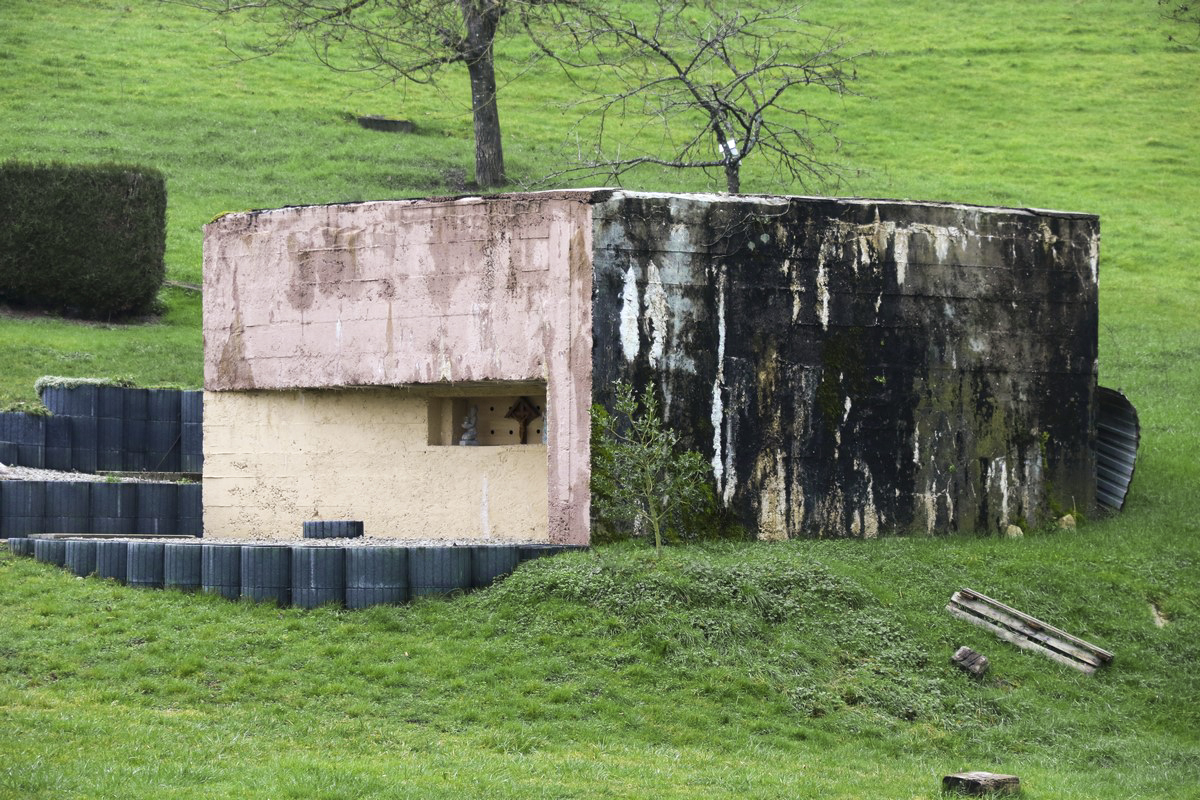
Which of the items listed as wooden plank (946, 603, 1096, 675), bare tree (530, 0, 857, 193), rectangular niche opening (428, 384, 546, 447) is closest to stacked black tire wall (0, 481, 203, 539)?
rectangular niche opening (428, 384, 546, 447)

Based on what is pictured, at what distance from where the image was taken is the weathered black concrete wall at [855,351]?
16.0 meters

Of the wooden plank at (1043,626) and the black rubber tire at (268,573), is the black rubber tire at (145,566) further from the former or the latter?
the wooden plank at (1043,626)

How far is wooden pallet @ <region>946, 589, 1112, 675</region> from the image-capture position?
14.4 meters

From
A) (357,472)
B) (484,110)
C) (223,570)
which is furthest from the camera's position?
(484,110)

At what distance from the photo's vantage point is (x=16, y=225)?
2395cm

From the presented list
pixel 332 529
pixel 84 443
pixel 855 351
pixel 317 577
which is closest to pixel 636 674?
pixel 317 577

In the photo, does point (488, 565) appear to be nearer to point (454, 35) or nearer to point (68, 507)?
point (68, 507)

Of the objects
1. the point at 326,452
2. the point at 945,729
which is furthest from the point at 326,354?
the point at 945,729

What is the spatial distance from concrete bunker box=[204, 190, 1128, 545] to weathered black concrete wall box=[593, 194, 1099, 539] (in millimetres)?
26

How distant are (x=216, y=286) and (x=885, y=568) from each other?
29.8 ft

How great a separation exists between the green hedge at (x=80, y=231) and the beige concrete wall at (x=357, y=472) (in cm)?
746

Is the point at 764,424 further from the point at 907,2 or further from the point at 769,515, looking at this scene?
the point at 907,2

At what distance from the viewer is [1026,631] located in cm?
1467

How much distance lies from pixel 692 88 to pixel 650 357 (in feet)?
24.3
